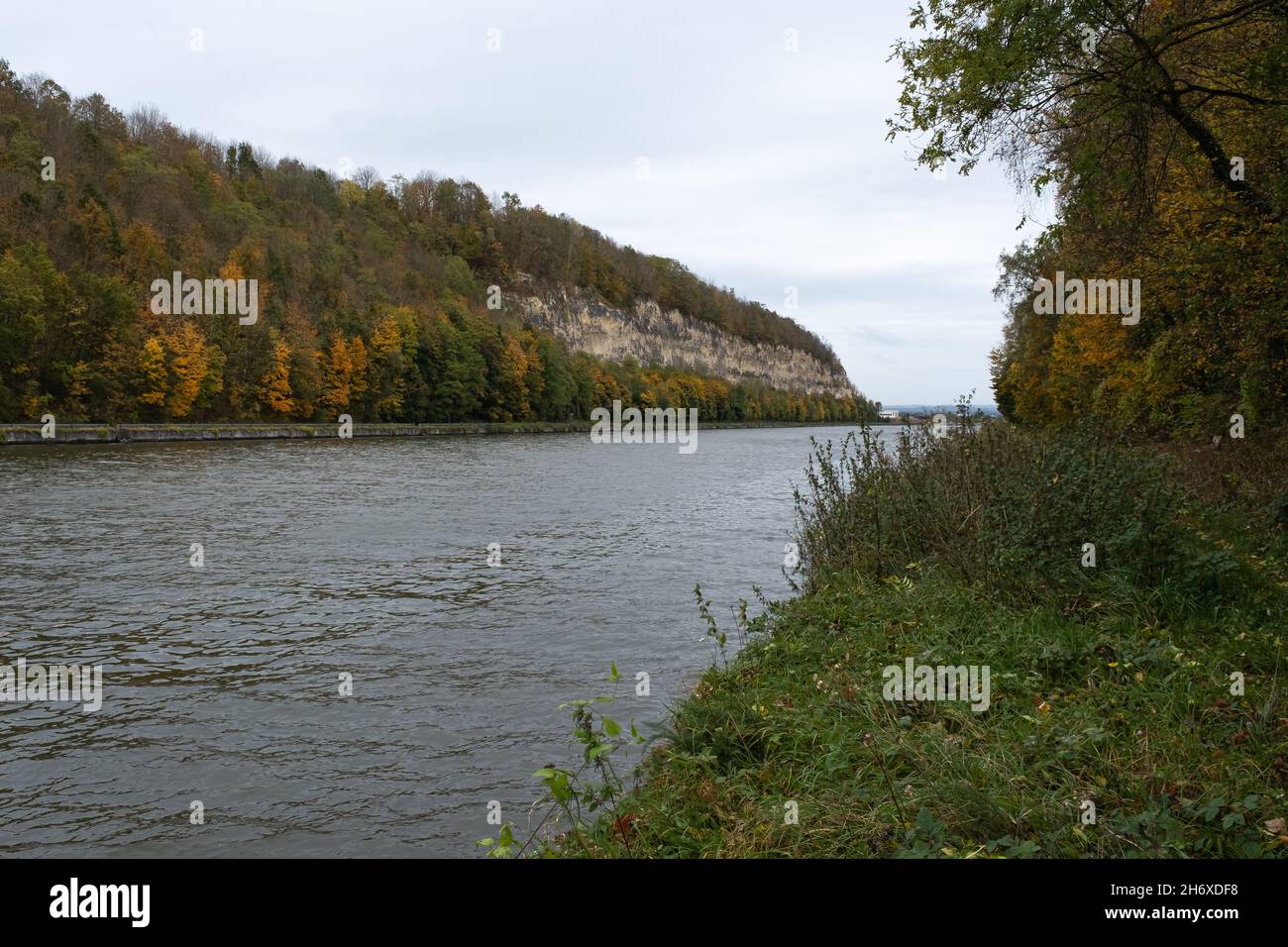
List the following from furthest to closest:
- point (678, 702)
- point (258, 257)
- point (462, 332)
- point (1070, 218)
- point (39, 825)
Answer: point (462, 332), point (258, 257), point (1070, 218), point (678, 702), point (39, 825)

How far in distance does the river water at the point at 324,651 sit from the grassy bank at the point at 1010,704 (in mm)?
1373

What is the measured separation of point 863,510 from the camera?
1282cm

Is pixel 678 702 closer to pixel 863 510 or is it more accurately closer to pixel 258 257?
pixel 863 510

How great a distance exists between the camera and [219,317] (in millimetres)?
70250

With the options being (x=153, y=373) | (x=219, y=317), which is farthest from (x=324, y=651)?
(x=219, y=317)

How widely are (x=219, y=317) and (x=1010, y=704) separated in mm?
74779

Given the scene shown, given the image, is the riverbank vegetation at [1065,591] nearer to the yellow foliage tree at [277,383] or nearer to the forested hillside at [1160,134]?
the forested hillside at [1160,134]

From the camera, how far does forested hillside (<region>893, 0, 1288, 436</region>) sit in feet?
27.1

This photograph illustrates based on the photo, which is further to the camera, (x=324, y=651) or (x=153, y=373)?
(x=153, y=373)

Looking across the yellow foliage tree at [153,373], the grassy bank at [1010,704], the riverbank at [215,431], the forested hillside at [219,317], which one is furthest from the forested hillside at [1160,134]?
the yellow foliage tree at [153,373]

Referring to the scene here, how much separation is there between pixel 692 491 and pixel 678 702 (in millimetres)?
26637

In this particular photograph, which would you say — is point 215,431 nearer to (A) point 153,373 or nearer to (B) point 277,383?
(A) point 153,373

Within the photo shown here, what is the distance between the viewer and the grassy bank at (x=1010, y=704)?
4.46 meters

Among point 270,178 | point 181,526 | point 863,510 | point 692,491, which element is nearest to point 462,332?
point 270,178
